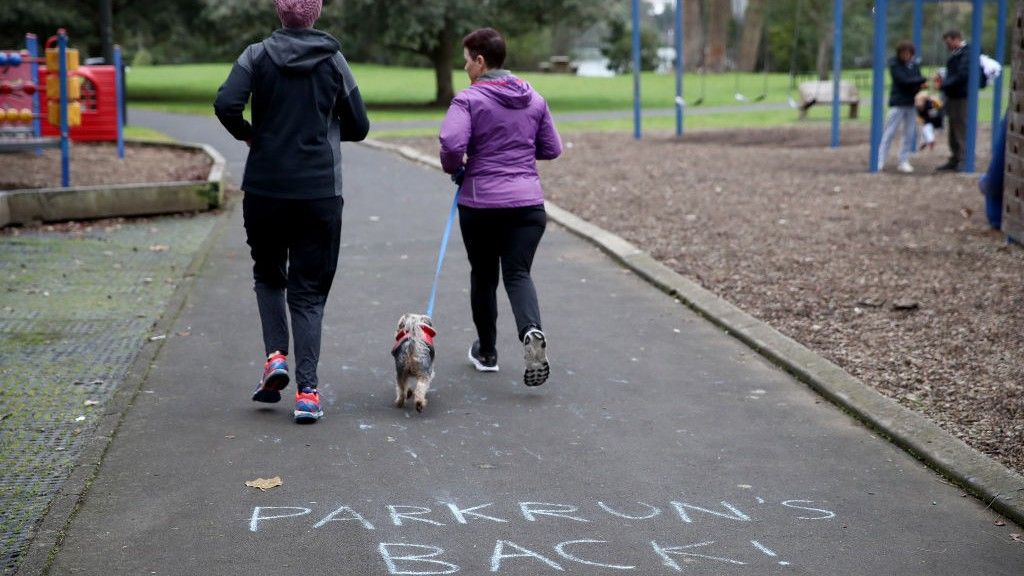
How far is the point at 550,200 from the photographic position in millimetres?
14344

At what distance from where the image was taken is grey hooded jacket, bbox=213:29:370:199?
5.72 metres

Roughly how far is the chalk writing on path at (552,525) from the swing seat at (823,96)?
25.0 metres

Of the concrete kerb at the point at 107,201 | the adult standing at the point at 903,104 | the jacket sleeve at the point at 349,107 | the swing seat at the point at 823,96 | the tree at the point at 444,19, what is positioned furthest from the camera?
the tree at the point at 444,19

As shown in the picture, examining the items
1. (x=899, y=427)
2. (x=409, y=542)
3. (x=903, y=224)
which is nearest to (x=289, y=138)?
(x=409, y=542)

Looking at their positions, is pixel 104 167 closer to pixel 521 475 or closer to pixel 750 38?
pixel 521 475

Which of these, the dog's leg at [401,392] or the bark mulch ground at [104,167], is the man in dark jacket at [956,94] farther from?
the dog's leg at [401,392]

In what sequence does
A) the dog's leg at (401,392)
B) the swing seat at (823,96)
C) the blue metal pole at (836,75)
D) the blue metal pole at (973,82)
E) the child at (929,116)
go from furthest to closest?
the swing seat at (823,96) < the blue metal pole at (836,75) < the child at (929,116) < the blue metal pole at (973,82) < the dog's leg at (401,392)

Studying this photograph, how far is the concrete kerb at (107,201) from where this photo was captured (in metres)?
12.3

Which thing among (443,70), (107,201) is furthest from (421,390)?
(443,70)

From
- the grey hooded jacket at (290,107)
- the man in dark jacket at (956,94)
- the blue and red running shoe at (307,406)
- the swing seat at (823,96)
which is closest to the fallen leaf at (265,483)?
the blue and red running shoe at (307,406)

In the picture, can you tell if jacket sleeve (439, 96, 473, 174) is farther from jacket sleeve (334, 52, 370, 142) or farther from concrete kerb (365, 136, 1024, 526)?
concrete kerb (365, 136, 1024, 526)

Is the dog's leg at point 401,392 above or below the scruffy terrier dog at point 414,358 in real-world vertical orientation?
below

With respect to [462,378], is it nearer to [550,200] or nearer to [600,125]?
[550,200]

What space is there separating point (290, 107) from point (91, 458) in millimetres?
1712
